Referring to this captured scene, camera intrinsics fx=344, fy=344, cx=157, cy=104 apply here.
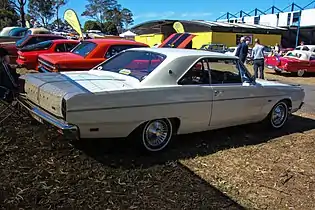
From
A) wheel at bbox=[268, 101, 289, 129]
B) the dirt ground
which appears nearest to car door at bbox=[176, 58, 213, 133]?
the dirt ground

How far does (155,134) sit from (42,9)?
83.6 metres

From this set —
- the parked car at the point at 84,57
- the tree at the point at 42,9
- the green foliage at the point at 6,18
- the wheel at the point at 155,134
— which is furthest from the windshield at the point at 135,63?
the tree at the point at 42,9

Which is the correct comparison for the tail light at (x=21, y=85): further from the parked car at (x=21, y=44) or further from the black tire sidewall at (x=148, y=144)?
the parked car at (x=21, y=44)

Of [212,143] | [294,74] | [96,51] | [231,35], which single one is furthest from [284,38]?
[212,143]

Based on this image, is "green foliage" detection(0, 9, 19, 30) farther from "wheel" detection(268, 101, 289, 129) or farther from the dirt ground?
the dirt ground

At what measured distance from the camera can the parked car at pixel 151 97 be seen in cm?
386

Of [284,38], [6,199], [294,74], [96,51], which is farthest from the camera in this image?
[284,38]

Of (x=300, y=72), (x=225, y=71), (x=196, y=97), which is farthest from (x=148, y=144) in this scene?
(x=300, y=72)

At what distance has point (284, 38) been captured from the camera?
47500 millimetres

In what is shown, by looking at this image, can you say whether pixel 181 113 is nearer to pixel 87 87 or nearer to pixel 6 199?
pixel 87 87

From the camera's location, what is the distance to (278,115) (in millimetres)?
6184

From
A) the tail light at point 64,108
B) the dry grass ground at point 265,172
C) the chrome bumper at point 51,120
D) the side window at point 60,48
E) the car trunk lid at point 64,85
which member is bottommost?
the dry grass ground at point 265,172

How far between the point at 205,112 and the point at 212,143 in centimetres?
61

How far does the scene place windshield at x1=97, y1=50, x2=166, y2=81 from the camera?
4.66 metres
